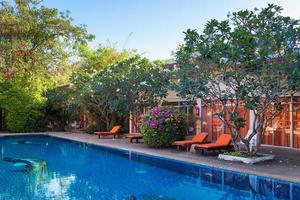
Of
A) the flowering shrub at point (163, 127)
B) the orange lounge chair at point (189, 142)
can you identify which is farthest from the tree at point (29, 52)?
the orange lounge chair at point (189, 142)

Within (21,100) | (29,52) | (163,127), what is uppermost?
(29,52)

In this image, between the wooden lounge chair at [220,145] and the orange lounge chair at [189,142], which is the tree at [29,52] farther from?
the wooden lounge chair at [220,145]

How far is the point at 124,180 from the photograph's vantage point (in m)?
10.7

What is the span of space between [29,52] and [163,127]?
17644 millimetres

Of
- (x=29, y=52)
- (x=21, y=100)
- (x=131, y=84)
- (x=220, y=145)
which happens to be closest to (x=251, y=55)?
(x=220, y=145)

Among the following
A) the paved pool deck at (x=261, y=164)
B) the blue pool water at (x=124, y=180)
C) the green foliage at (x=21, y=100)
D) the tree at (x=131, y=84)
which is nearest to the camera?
the blue pool water at (x=124, y=180)

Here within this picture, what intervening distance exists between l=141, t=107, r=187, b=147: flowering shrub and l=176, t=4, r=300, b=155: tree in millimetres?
3410

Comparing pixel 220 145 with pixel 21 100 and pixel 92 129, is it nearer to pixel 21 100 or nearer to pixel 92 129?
pixel 92 129

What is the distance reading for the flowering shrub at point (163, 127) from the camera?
15648 millimetres

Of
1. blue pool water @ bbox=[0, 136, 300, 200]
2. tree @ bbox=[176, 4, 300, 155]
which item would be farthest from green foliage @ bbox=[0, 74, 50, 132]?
tree @ bbox=[176, 4, 300, 155]

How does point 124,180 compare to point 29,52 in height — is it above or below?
below

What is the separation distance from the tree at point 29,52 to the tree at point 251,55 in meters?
17.3

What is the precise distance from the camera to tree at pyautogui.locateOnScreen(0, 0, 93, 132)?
2559 centimetres

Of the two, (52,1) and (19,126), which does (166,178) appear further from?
(52,1)
